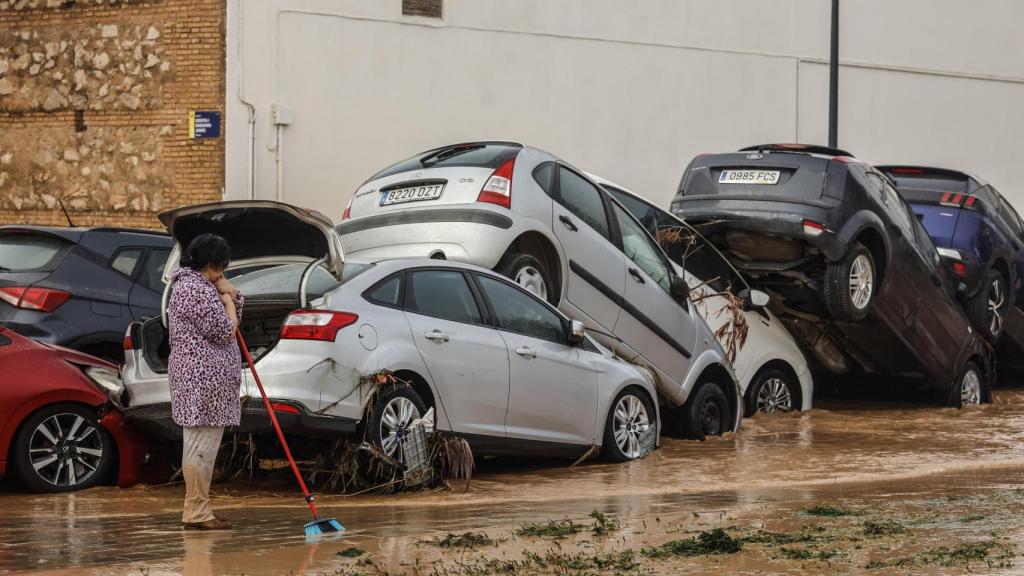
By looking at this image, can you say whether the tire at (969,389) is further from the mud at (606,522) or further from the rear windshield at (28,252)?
the rear windshield at (28,252)

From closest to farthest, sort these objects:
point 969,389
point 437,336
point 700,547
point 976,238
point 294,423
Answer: point 700,547, point 294,423, point 437,336, point 976,238, point 969,389

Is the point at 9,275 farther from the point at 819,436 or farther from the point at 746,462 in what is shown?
the point at 819,436

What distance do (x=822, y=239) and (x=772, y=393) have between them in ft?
6.58

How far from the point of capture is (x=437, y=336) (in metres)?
9.38

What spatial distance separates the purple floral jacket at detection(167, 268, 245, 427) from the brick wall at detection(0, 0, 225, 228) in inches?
533

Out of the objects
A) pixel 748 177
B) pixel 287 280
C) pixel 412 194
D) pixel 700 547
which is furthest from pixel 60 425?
pixel 748 177

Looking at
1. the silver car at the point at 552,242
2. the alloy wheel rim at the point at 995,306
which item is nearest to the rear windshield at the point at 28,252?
the silver car at the point at 552,242

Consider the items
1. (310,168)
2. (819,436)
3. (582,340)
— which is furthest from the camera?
(310,168)

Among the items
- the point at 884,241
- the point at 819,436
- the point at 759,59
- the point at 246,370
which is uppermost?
the point at 759,59

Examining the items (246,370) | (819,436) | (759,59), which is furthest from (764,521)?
(759,59)

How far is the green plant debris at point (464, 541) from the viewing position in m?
6.96

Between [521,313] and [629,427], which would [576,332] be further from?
[629,427]

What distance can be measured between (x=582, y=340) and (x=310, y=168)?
456 inches

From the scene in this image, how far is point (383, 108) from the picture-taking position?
880 inches
